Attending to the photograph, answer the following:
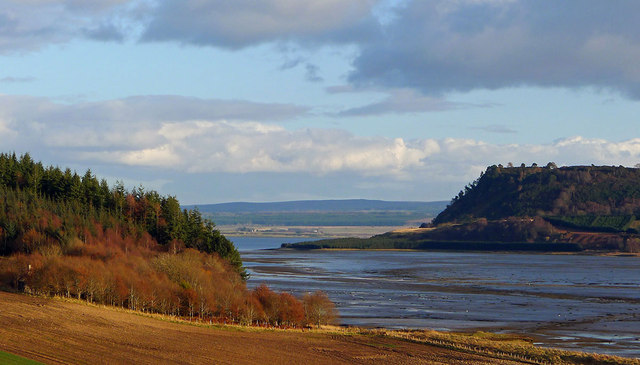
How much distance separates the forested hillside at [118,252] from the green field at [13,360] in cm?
2523

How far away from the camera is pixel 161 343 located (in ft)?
155

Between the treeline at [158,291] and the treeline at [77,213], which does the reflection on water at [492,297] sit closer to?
the treeline at [158,291]

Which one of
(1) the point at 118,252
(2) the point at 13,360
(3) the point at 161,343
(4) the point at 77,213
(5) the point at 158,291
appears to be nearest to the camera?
(2) the point at 13,360

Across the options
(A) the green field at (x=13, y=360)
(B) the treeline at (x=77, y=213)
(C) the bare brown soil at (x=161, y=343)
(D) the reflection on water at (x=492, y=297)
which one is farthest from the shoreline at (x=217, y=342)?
(B) the treeline at (x=77, y=213)

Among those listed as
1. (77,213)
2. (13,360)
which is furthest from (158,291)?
(77,213)

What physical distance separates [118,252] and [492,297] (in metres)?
45.4

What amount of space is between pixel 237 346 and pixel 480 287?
66.3m

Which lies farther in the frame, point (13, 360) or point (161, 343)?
point (161, 343)

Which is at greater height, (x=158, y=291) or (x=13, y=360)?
(x=158, y=291)

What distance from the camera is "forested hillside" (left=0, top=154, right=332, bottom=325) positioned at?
207 feet

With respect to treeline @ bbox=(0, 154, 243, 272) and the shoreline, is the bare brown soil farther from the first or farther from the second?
treeline @ bbox=(0, 154, 243, 272)

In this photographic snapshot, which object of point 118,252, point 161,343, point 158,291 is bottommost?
point 161,343

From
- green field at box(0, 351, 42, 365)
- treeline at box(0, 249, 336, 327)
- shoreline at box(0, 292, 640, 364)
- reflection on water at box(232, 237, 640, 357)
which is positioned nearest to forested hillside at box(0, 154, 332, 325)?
treeline at box(0, 249, 336, 327)

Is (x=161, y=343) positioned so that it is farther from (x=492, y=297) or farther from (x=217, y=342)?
(x=492, y=297)
